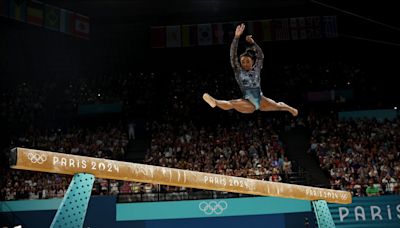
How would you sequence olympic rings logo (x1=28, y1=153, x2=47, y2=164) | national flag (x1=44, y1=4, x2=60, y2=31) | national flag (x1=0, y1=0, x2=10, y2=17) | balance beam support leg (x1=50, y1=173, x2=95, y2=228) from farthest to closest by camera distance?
1. national flag (x1=44, y1=4, x2=60, y2=31)
2. national flag (x1=0, y1=0, x2=10, y2=17)
3. balance beam support leg (x1=50, y1=173, x2=95, y2=228)
4. olympic rings logo (x1=28, y1=153, x2=47, y2=164)

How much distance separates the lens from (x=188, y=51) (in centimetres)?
2278

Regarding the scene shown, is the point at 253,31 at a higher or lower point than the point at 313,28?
higher

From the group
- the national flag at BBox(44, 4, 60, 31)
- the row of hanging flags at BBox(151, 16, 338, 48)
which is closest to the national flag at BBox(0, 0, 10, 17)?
the national flag at BBox(44, 4, 60, 31)

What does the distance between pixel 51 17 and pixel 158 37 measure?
448cm

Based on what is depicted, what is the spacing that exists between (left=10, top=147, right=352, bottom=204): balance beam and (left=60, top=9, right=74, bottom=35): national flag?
550 inches

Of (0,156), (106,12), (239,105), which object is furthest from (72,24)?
(239,105)

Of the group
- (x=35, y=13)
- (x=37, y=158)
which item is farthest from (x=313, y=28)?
(x=37, y=158)

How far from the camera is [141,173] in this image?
5.57 m

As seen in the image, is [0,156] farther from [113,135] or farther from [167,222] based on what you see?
[167,222]

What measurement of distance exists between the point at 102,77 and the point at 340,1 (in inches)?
451

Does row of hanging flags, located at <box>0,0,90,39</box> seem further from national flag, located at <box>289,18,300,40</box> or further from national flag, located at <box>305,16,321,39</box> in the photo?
national flag, located at <box>305,16,321,39</box>

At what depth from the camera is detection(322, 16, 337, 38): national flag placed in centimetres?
1934

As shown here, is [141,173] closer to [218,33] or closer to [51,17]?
[51,17]

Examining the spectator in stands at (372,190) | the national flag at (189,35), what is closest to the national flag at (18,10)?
the national flag at (189,35)
